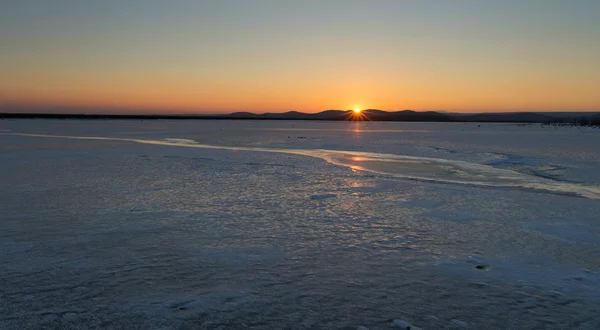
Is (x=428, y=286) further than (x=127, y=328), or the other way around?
(x=428, y=286)

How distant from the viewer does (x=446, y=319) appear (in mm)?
3852

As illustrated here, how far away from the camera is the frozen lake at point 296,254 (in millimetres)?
3959

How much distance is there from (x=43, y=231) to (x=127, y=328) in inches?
150

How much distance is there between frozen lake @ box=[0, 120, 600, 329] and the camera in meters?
3.96

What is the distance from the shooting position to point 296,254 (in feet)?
18.4

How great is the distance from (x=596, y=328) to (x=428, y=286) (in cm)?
148

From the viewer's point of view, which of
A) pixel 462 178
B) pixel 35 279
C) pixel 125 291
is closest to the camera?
pixel 125 291

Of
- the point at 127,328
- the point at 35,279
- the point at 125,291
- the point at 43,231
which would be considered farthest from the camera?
the point at 43,231

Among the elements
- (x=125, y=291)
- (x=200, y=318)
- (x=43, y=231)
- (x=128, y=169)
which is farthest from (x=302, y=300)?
(x=128, y=169)

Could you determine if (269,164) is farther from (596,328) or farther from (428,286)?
(596,328)

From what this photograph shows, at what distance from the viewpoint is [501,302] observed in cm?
423

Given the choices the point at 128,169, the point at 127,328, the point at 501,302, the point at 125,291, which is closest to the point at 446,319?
the point at 501,302

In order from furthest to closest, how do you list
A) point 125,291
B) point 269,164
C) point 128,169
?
1. point 269,164
2. point 128,169
3. point 125,291

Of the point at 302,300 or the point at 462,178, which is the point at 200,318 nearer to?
the point at 302,300
